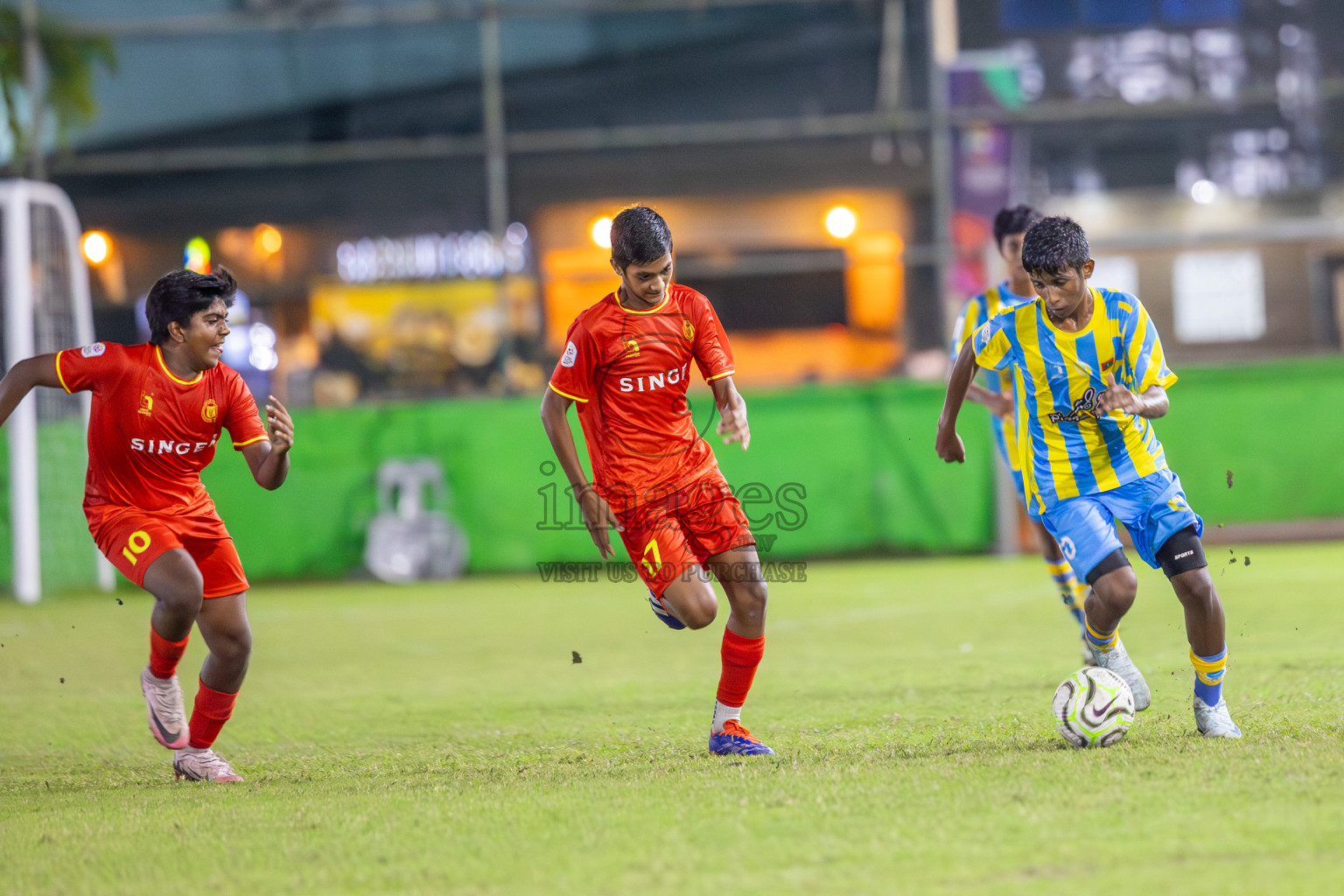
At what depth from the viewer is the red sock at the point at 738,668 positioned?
5.05m

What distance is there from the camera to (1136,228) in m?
17.0

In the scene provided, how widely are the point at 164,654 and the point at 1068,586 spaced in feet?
12.3

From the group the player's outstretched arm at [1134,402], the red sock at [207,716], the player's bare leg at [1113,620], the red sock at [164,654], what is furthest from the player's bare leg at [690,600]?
the red sock at [164,654]

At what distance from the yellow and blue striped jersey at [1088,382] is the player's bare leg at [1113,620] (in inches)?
12.1

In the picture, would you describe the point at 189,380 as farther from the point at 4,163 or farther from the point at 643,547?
the point at 4,163

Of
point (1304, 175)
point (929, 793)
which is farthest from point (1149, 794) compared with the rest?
point (1304, 175)

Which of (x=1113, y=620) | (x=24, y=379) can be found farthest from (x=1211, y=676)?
(x=24, y=379)

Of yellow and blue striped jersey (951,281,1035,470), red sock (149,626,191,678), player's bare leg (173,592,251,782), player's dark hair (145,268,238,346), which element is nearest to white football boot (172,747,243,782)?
player's bare leg (173,592,251,782)

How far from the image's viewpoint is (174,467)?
5.10 m

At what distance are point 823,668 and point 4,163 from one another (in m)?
12.9

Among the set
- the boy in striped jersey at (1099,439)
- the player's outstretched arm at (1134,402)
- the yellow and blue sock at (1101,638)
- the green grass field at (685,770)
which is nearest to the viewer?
the green grass field at (685,770)

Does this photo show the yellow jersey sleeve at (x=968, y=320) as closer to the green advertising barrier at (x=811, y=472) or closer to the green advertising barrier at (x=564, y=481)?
the green advertising barrier at (x=811, y=472)

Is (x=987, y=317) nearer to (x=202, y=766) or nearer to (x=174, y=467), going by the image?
(x=174, y=467)

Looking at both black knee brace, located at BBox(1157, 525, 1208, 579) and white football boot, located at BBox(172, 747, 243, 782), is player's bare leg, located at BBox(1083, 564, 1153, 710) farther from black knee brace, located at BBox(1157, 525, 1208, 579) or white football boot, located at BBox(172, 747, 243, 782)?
white football boot, located at BBox(172, 747, 243, 782)
